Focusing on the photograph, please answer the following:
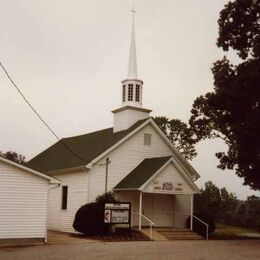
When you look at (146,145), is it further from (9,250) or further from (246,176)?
(9,250)

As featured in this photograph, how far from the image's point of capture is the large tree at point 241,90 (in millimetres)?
26250

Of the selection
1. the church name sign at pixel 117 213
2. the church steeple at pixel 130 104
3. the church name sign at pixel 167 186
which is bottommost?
the church name sign at pixel 117 213

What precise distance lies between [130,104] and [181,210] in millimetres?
7835

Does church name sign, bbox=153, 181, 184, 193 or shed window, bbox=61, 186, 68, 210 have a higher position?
church name sign, bbox=153, 181, 184, 193

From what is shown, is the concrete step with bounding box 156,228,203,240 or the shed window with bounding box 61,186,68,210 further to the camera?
the shed window with bounding box 61,186,68,210

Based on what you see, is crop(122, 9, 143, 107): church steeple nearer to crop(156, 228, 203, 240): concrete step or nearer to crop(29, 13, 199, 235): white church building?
crop(29, 13, 199, 235): white church building

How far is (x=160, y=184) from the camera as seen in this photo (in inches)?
1243

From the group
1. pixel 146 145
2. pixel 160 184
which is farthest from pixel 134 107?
pixel 160 184

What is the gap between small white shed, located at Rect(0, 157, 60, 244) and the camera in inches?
957

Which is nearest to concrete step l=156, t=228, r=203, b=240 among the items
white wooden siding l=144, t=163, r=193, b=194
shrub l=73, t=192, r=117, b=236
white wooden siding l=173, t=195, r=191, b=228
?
white wooden siding l=144, t=163, r=193, b=194

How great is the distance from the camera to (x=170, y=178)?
32.2m

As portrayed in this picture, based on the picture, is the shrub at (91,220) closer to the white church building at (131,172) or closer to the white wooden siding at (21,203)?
the white church building at (131,172)

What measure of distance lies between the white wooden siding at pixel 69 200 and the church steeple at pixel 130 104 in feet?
16.4

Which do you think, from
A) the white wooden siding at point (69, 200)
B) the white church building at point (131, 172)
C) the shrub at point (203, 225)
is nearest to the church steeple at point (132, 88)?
the white church building at point (131, 172)
